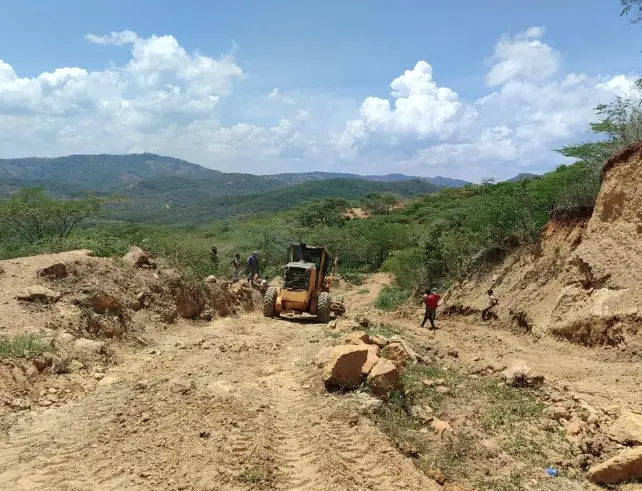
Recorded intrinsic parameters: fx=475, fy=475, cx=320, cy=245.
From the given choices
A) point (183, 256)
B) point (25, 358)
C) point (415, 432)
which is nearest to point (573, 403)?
point (415, 432)

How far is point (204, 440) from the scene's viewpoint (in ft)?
17.5

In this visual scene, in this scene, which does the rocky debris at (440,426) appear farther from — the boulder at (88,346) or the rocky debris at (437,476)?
the boulder at (88,346)

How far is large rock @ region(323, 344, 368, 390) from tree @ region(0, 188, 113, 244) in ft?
65.8

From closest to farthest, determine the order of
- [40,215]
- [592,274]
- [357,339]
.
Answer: [357,339]
[592,274]
[40,215]

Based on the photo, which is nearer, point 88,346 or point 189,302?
point 88,346

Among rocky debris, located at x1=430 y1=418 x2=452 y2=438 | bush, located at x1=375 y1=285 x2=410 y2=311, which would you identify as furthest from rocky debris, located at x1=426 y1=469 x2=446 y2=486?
bush, located at x1=375 y1=285 x2=410 y2=311

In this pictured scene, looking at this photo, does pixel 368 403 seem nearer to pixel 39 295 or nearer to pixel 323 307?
pixel 39 295

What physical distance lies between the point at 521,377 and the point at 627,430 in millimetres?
2068

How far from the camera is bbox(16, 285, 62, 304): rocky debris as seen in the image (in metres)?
9.28

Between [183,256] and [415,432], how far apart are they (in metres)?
11.7

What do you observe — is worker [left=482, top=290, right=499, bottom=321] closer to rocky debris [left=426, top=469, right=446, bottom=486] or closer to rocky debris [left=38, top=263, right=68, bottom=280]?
rocky debris [left=426, top=469, right=446, bottom=486]

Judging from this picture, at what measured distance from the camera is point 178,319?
12.9 meters

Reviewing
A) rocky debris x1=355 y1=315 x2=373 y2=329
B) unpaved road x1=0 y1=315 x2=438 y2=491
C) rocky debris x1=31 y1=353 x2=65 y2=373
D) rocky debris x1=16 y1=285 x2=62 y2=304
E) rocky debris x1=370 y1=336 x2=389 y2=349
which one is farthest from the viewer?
rocky debris x1=355 y1=315 x2=373 y2=329

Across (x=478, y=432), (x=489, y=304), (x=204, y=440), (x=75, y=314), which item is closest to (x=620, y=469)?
(x=478, y=432)
